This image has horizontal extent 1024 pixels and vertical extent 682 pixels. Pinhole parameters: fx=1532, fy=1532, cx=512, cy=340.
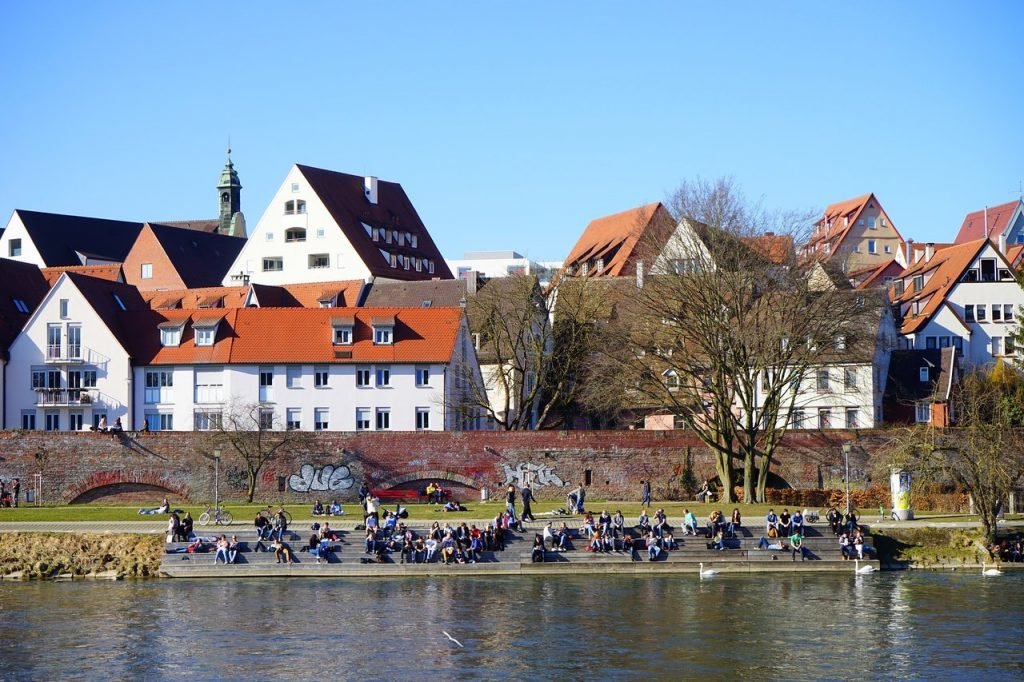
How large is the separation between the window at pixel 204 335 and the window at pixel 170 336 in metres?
0.97

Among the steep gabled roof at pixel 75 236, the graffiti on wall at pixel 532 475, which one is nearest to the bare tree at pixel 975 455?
the graffiti on wall at pixel 532 475

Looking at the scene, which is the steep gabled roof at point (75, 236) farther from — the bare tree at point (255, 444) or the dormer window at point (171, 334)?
the bare tree at point (255, 444)

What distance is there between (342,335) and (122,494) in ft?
43.6

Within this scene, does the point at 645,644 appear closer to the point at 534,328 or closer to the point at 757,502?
the point at 757,502

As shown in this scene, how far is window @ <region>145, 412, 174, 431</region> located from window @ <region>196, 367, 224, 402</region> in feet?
6.16

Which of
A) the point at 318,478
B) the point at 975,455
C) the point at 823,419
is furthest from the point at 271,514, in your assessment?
the point at 823,419

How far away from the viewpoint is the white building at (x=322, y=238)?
99000mm

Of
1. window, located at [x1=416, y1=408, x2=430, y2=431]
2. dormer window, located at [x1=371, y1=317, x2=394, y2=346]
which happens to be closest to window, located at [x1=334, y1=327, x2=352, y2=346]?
dormer window, located at [x1=371, y1=317, x2=394, y2=346]

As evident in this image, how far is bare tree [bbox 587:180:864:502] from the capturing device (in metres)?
65.4

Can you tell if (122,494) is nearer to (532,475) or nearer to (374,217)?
(532,475)

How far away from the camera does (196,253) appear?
111 meters

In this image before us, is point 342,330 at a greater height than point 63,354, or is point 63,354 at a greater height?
point 342,330

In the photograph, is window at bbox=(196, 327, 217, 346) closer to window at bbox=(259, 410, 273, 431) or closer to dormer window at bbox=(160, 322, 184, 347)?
dormer window at bbox=(160, 322, 184, 347)

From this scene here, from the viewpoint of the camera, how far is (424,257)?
356 feet
